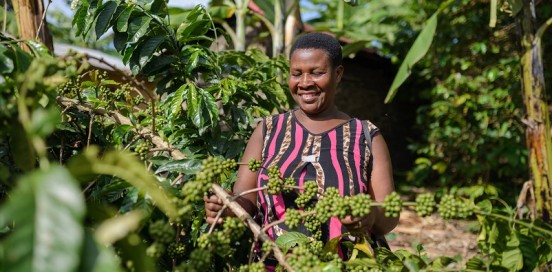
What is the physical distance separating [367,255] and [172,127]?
93 cm

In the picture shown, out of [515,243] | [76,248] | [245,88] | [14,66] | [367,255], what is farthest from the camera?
[245,88]

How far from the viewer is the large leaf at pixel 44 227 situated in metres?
0.69

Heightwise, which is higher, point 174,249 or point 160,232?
point 160,232

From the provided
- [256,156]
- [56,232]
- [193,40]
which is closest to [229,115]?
[193,40]

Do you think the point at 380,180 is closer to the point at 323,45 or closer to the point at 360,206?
the point at 323,45

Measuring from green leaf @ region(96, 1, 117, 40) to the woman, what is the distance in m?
0.67

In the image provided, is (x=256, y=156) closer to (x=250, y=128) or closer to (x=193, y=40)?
(x=250, y=128)

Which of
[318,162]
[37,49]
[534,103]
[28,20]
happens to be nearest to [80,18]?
[37,49]

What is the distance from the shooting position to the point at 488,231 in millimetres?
1581

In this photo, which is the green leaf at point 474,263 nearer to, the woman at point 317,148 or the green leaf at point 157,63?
the woman at point 317,148

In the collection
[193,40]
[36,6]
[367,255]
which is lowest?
[367,255]

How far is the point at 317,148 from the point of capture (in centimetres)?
201

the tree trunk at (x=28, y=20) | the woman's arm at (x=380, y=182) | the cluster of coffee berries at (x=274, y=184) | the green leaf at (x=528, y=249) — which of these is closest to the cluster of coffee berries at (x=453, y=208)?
the green leaf at (x=528, y=249)

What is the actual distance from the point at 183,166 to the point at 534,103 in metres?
2.62
